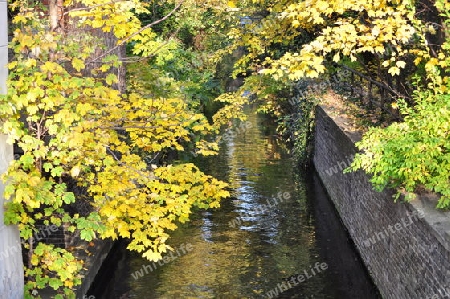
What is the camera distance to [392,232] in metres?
11.3

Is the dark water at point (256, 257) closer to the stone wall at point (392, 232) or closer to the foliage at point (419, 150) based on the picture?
the stone wall at point (392, 232)

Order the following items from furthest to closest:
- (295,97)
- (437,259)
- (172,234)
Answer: (295,97) < (172,234) < (437,259)

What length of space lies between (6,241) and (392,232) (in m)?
6.66

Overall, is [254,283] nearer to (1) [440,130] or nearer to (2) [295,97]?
(1) [440,130]

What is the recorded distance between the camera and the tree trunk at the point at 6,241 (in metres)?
7.68

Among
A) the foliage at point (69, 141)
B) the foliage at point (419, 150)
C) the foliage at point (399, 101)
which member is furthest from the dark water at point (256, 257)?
the foliage at point (419, 150)

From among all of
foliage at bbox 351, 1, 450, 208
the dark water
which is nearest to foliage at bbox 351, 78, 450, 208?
foliage at bbox 351, 1, 450, 208

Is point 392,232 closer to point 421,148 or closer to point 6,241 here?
point 421,148

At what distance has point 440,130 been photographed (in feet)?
28.7

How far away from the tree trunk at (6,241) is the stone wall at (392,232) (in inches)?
212

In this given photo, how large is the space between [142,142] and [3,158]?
261 cm

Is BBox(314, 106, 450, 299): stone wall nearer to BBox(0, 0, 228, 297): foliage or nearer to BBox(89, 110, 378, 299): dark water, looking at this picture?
BBox(89, 110, 378, 299): dark water

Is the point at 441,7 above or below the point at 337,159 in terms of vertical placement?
above

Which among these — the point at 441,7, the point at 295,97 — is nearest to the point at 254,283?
the point at 441,7
